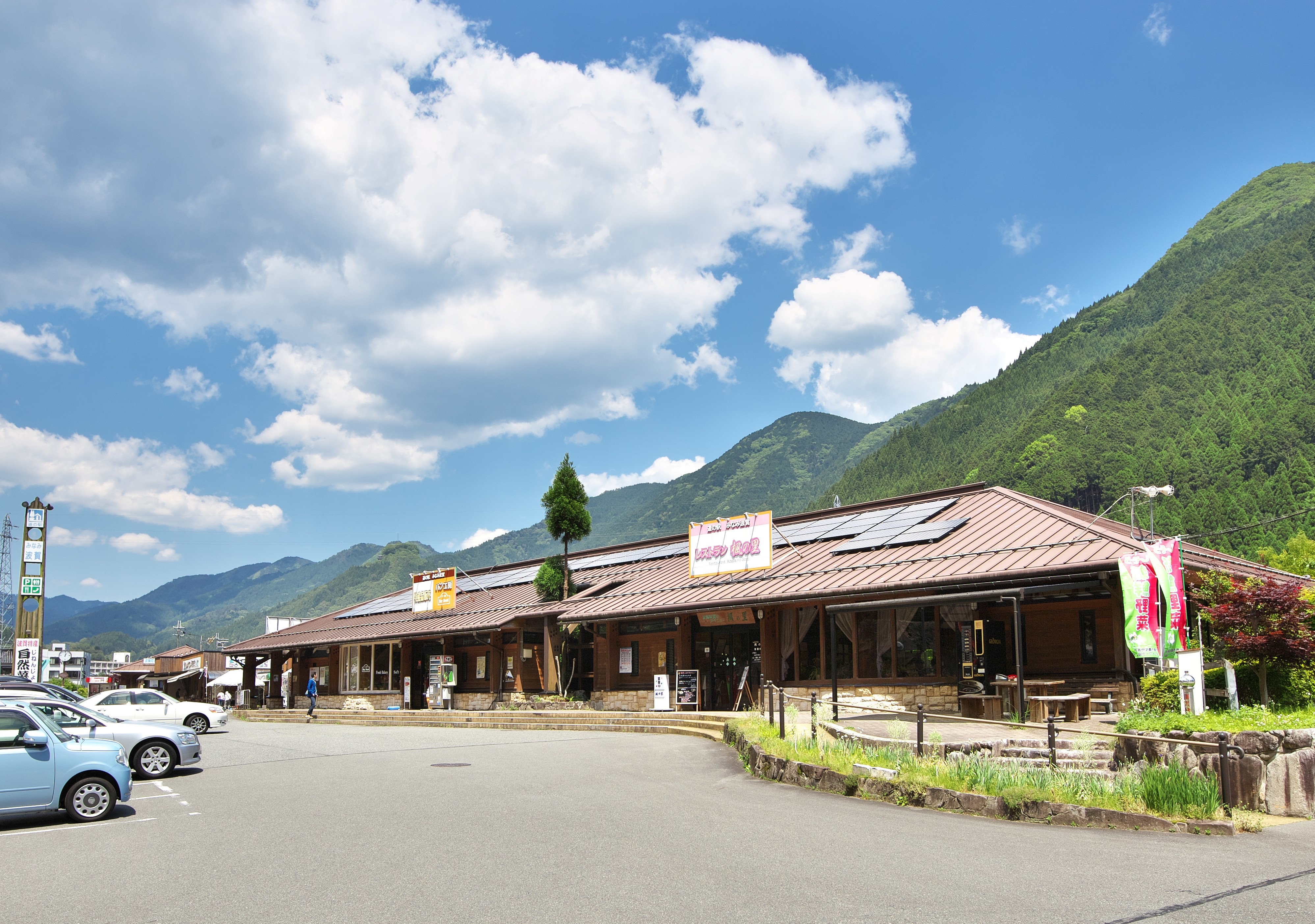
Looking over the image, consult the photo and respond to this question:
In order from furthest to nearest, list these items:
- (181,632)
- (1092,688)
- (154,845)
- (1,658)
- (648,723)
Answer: (181,632), (1,658), (648,723), (1092,688), (154,845)

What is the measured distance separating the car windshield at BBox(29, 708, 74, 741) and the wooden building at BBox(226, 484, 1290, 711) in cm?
1217

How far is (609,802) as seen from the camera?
11953 millimetres

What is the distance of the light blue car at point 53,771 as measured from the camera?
425 inches

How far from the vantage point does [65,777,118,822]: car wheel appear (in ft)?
36.7

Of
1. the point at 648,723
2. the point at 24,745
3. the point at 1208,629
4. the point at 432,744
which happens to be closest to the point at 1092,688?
the point at 1208,629

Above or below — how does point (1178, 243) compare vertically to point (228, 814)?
above

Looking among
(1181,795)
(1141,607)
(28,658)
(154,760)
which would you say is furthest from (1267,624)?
(28,658)

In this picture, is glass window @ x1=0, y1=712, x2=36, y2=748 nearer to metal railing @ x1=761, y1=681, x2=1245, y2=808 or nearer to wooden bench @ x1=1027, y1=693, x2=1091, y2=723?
metal railing @ x1=761, y1=681, x2=1245, y2=808

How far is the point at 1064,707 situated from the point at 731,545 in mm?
13425

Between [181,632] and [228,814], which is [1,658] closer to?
[181,632]

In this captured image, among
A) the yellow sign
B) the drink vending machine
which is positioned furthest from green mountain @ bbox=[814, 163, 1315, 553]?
the drink vending machine

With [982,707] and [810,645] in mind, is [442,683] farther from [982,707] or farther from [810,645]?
[982,707]

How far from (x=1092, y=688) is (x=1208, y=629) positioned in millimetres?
5053

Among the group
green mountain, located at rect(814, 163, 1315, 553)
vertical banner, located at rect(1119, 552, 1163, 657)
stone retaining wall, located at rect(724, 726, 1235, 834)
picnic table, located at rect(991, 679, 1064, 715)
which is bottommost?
stone retaining wall, located at rect(724, 726, 1235, 834)
